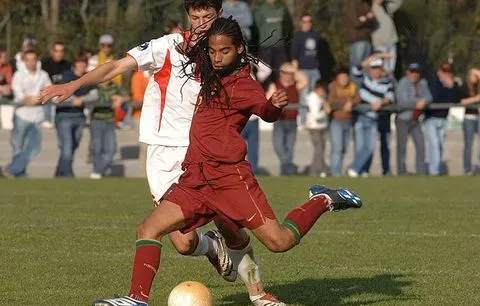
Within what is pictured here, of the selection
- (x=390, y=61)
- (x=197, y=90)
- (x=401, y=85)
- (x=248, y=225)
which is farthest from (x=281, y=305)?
(x=390, y=61)

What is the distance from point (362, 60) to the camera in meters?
23.2

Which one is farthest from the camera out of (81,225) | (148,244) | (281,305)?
(81,225)

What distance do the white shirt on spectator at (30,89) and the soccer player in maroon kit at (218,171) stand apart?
1321cm

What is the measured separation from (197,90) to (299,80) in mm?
14587

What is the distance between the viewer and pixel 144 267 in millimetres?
7684

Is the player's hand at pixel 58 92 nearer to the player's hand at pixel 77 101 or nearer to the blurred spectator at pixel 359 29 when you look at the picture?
the player's hand at pixel 77 101

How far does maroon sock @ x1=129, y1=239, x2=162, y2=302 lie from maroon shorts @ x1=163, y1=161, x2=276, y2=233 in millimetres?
247

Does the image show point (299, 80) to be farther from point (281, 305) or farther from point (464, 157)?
point (281, 305)

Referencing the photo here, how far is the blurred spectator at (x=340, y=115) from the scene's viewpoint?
70.3ft

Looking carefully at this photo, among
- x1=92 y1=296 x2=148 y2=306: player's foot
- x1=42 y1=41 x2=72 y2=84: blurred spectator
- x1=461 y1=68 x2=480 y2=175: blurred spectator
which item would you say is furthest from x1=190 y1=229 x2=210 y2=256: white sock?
x1=461 y1=68 x2=480 y2=175: blurred spectator

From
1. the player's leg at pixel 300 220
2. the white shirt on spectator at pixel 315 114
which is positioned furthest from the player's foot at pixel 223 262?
the white shirt on spectator at pixel 315 114

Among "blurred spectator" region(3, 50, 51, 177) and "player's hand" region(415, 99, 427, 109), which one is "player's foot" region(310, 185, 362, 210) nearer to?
"blurred spectator" region(3, 50, 51, 177)

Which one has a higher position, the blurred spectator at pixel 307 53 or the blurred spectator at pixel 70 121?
the blurred spectator at pixel 307 53

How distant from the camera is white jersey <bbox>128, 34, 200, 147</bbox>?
8578mm
